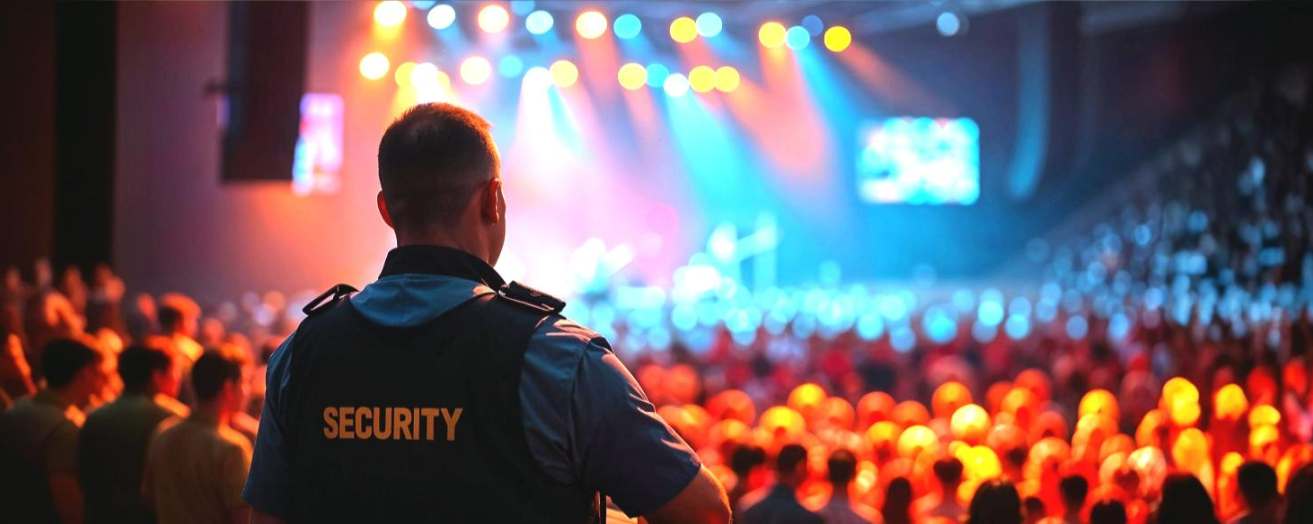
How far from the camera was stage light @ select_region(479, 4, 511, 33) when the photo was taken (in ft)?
53.4

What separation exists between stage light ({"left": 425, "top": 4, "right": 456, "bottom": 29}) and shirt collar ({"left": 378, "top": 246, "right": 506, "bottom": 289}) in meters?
14.9

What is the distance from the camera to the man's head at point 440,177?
1665mm

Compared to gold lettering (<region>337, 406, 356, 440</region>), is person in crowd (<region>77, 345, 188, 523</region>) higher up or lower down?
lower down

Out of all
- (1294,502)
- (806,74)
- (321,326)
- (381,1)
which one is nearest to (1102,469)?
(1294,502)

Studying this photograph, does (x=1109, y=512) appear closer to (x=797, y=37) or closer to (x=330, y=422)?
(x=330, y=422)

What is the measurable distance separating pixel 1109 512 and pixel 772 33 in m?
12.7

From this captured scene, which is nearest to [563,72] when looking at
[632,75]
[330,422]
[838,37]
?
[632,75]

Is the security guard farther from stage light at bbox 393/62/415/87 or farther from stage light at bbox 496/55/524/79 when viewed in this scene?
stage light at bbox 496/55/524/79

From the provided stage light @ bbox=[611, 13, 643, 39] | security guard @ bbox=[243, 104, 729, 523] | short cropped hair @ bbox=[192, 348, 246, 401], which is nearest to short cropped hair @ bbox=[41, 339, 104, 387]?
short cropped hair @ bbox=[192, 348, 246, 401]

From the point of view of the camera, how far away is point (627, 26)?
17.3 m

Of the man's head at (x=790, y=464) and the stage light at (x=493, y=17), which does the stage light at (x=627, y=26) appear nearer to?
the stage light at (x=493, y=17)

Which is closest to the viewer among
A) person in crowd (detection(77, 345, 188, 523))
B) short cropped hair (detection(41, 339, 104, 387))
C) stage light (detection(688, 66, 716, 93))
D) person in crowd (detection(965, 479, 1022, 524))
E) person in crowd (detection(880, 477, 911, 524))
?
person in crowd (detection(77, 345, 188, 523))

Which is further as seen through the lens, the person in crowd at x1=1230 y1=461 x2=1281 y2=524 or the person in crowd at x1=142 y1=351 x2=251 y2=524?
the person in crowd at x1=1230 y1=461 x2=1281 y2=524

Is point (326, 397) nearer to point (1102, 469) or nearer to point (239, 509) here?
point (239, 509)
